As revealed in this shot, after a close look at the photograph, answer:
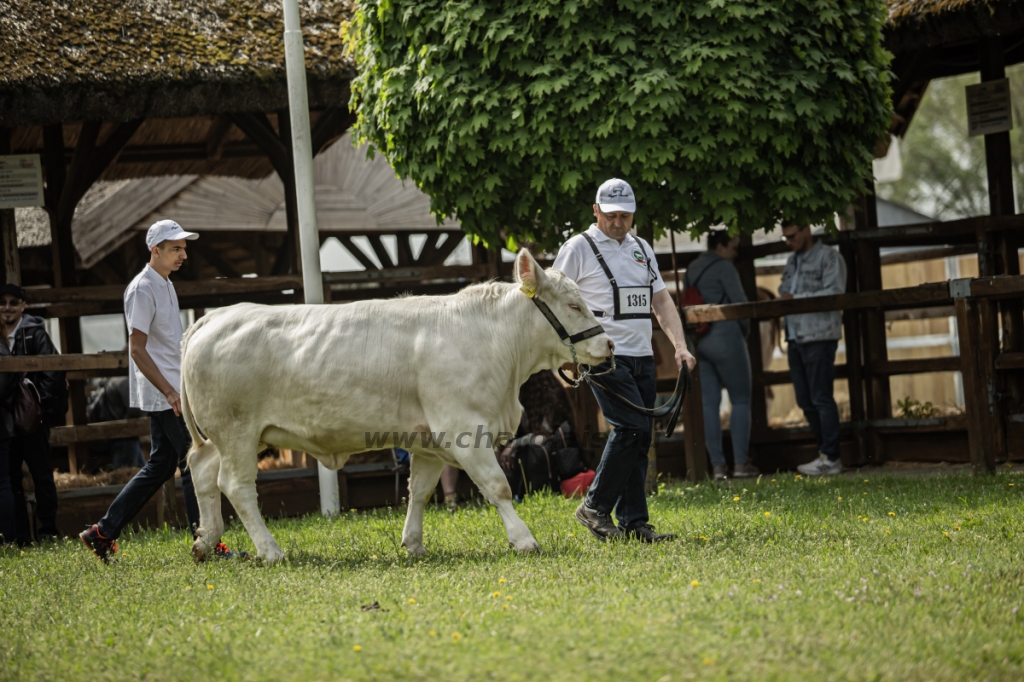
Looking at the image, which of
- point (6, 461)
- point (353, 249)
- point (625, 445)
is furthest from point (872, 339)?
point (353, 249)

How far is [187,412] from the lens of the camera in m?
6.66

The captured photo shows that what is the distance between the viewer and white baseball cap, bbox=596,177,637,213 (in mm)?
6574

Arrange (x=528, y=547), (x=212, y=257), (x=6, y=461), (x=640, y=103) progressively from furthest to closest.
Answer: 1. (x=212, y=257)
2. (x=6, y=461)
3. (x=640, y=103)
4. (x=528, y=547)

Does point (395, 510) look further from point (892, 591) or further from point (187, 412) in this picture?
point (892, 591)

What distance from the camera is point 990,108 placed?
34.6 ft

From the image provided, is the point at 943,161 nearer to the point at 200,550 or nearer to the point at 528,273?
the point at 528,273

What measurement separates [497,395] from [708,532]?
158 centimetres

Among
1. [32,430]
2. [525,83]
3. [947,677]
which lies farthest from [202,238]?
[947,677]

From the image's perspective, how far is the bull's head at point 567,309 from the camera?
6379 millimetres

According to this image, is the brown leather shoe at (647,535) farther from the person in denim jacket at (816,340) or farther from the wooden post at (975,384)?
the person in denim jacket at (816,340)

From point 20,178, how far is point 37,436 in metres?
3.01

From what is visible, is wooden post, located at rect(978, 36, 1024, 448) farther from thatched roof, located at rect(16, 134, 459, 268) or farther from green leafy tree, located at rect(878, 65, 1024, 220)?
green leafy tree, located at rect(878, 65, 1024, 220)

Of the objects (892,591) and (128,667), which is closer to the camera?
(128,667)

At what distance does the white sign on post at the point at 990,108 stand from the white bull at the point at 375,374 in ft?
20.0
